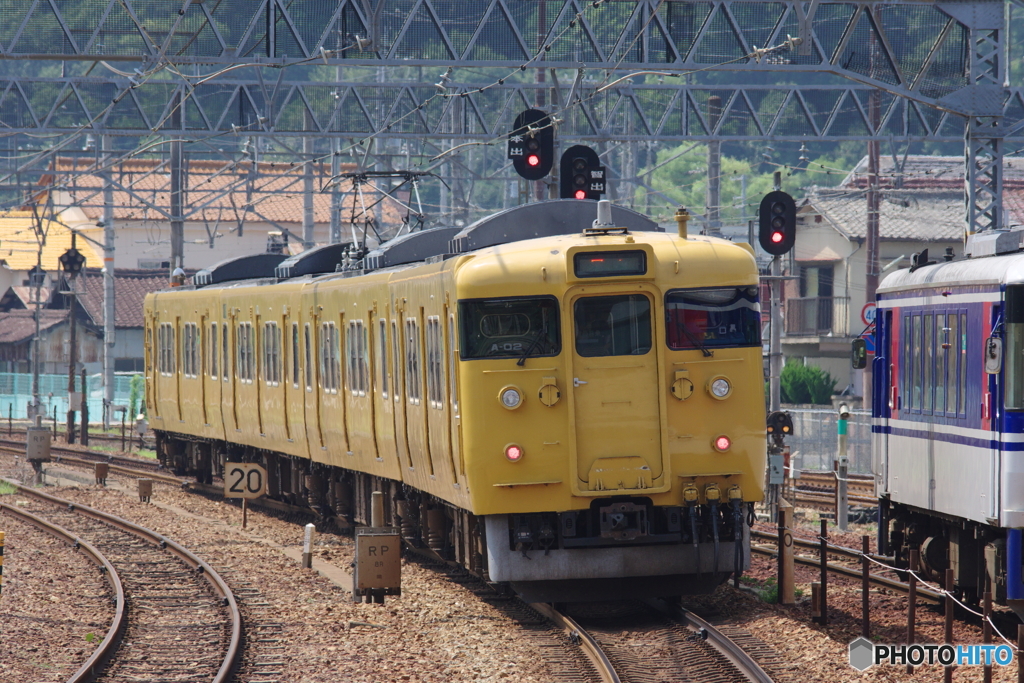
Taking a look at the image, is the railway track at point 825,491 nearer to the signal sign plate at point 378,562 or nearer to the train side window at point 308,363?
the train side window at point 308,363

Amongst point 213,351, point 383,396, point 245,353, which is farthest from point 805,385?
point 383,396

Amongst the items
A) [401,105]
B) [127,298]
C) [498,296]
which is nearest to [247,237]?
[127,298]

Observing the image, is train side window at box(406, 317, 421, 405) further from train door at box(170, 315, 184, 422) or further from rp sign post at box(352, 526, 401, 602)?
train door at box(170, 315, 184, 422)

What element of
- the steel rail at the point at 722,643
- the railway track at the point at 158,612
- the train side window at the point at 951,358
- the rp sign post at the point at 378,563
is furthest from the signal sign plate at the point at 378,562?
the train side window at the point at 951,358

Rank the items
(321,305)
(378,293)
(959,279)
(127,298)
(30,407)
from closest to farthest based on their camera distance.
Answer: (959,279) < (378,293) < (321,305) < (30,407) < (127,298)

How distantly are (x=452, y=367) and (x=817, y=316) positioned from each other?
3171 cm

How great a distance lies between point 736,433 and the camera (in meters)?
11.9

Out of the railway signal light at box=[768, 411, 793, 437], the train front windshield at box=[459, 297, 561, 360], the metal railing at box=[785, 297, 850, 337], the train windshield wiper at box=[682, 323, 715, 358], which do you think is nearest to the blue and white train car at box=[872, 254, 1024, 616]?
the train windshield wiper at box=[682, 323, 715, 358]

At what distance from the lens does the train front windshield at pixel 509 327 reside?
38.7 feet

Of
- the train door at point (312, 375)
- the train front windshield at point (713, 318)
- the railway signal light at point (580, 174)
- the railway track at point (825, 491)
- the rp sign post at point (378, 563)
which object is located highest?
the railway signal light at point (580, 174)

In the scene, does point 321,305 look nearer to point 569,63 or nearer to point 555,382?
point 569,63

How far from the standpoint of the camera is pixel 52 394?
163ft

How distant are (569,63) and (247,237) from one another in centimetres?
5368

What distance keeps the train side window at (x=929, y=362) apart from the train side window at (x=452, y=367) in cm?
365
